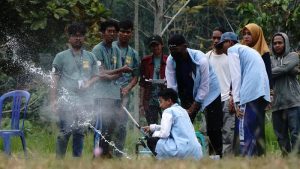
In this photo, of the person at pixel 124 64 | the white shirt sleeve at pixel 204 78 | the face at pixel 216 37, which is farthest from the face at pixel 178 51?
the person at pixel 124 64

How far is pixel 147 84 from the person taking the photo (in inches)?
383

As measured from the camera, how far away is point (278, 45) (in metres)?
8.95

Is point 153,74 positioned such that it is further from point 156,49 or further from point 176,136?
point 176,136

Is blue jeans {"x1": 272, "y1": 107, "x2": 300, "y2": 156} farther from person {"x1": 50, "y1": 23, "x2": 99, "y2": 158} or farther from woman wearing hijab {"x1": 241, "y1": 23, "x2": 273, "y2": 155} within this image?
person {"x1": 50, "y1": 23, "x2": 99, "y2": 158}

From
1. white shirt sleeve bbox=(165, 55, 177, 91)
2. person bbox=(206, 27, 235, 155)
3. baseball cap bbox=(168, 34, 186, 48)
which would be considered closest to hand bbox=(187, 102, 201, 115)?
white shirt sleeve bbox=(165, 55, 177, 91)

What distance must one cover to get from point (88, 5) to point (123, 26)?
344cm

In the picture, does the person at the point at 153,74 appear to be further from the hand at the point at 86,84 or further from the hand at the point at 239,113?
the hand at the point at 239,113

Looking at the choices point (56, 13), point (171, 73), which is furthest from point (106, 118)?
point (56, 13)

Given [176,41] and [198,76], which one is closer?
[176,41]

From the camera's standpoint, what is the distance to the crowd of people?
24.3ft

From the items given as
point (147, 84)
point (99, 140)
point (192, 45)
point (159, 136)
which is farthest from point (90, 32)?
point (192, 45)

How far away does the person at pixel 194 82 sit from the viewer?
8242mm

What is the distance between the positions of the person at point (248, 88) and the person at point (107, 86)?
73.3 inches

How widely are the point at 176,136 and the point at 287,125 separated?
218 cm
